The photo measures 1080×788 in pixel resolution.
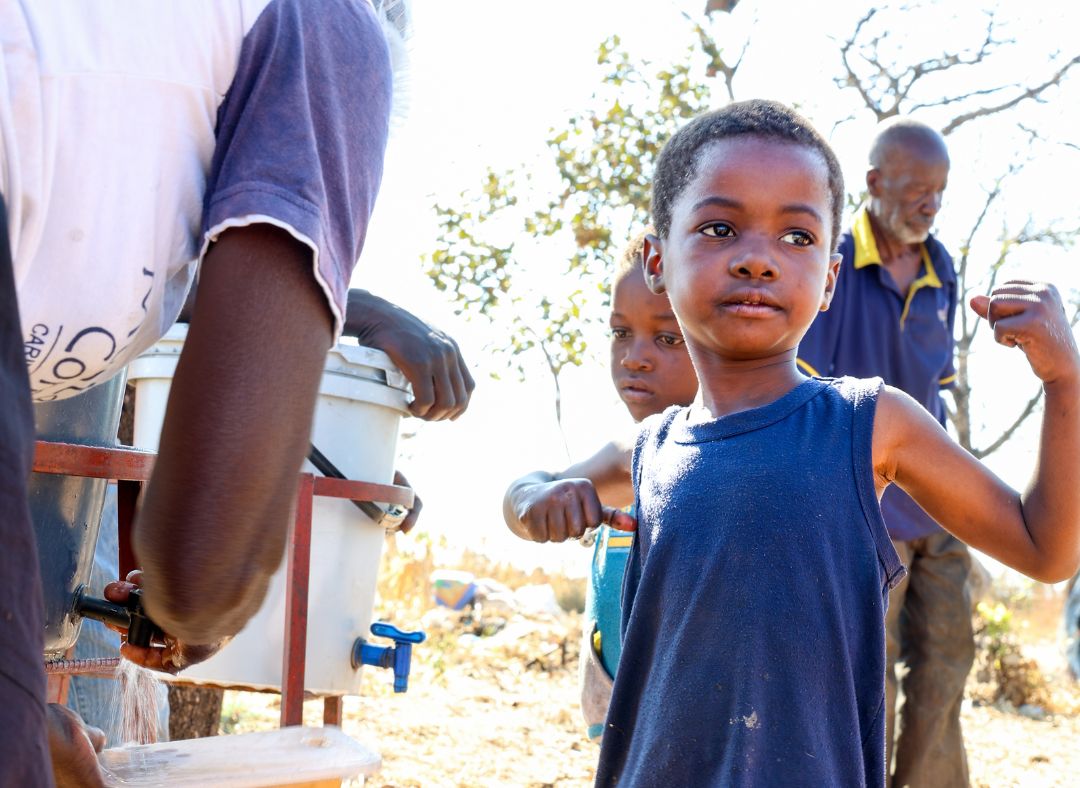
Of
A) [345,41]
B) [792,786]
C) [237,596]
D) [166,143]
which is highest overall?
[345,41]

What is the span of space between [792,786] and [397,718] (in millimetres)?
4564

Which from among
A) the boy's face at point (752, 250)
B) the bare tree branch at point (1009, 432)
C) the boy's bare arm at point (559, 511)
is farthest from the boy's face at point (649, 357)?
the bare tree branch at point (1009, 432)

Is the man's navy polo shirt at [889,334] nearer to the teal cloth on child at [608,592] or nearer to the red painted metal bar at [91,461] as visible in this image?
the teal cloth on child at [608,592]

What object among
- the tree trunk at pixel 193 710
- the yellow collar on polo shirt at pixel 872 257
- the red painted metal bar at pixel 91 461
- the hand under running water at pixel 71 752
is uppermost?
the yellow collar on polo shirt at pixel 872 257

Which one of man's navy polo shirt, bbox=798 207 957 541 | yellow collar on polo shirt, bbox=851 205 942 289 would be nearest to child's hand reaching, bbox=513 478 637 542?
man's navy polo shirt, bbox=798 207 957 541

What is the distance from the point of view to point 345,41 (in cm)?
119

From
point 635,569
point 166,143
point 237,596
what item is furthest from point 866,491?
point 166,143

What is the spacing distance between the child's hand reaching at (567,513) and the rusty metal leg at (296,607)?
69 centimetres

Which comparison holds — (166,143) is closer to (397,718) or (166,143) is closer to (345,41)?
(345,41)

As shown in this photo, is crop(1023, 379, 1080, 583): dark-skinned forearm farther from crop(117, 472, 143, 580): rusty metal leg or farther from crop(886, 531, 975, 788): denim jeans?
crop(886, 531, 975, 788): denim jeans

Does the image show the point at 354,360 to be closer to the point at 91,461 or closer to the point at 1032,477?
the point at 91,461

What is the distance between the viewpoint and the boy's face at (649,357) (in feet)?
9.48

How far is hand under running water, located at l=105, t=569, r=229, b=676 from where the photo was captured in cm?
141

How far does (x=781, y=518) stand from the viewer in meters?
1.70
